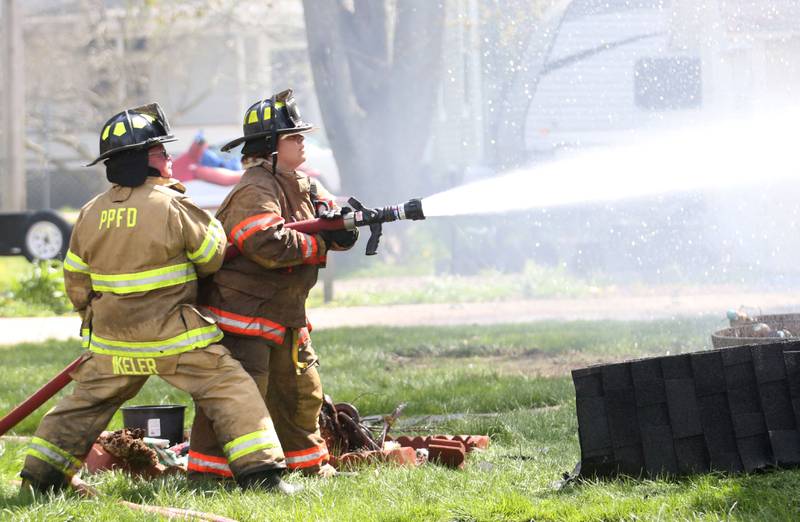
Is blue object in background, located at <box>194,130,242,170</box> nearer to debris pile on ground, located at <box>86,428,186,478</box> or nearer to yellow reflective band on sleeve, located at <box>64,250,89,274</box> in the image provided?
debris pile on ground, located at <box>86,428,186,478</box>

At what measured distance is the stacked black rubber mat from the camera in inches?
167

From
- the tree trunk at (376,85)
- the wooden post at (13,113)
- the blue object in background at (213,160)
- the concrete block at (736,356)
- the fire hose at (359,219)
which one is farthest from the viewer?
the blue object in background at (213,160)

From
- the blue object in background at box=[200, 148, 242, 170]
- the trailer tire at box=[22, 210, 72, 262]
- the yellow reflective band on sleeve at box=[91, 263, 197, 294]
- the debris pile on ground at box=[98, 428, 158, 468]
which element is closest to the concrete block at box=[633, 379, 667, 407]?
the yellow reflective band on sleeve at box=[91, 263, 197, 294]

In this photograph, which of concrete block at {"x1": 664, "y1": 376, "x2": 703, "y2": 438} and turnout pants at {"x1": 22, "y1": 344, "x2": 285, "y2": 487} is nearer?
concrete block at {"x1": 664, "y1": 376, "x2": 703, "y2": 438}

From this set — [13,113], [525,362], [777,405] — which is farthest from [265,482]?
[13,113]

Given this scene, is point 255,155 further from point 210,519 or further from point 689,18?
point 689,18

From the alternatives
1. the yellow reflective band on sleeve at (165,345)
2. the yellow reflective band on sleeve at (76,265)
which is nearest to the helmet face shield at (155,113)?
the yellow reflective band on sleeve at (76,265)

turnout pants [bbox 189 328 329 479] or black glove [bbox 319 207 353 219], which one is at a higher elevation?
black glove [bbox 319 207 353 219]

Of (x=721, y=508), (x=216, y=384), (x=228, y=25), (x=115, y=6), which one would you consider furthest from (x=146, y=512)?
(x=115, y=6)

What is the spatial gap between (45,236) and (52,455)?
10.2 meters

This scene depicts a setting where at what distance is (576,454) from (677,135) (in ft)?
24.2

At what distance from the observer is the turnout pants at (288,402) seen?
4898mm

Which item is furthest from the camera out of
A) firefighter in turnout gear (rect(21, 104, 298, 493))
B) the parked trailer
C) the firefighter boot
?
the parked trailer

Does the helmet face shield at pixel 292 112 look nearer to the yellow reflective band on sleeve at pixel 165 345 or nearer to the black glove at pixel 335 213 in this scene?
the black glove at pixel 335 213
